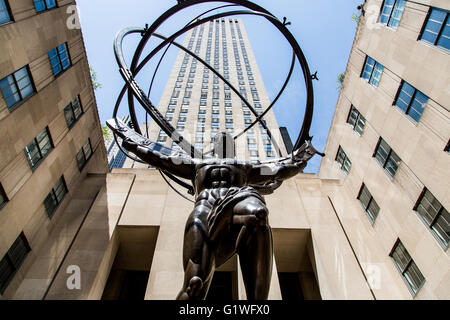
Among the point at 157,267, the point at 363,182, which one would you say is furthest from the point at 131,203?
the point at 363,182

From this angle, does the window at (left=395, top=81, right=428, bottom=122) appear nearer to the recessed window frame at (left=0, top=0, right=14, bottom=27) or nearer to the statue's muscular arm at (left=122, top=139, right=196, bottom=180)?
the statue's muscular arm at (left=122, top=139, right=196, bottom=180)

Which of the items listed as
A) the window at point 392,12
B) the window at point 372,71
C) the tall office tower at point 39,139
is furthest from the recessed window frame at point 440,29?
the tall office tower at point 39,139

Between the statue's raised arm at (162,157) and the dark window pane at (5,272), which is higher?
the statue's raised arm at (162,157)

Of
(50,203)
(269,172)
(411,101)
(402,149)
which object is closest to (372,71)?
(411,101)

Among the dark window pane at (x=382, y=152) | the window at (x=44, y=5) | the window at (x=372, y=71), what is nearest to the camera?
the window at (x=44, y=5)

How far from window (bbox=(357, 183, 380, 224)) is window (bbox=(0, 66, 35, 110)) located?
49.7 ft

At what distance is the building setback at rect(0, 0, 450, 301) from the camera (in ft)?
30.0

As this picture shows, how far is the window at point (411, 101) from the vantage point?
10.2 meters

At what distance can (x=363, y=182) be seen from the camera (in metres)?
13.1

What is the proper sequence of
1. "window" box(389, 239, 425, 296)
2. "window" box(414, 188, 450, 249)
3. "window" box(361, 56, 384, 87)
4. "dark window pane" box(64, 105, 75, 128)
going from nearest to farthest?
"window" box(414, 188, 450, 249) → "window" box(389, 239, 425, 296) → "dark window pane" box(64, 105, 75, 128) → "window" box(361, 56, 384, 87)

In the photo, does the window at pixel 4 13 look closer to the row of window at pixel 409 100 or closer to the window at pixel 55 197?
the window at pixel 55 197

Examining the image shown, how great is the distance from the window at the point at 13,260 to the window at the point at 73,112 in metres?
5.76

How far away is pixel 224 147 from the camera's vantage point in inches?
265

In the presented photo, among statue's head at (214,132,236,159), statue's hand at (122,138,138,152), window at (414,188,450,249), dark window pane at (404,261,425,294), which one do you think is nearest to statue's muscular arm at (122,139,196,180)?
statue's hand at (122,138,138,152)
